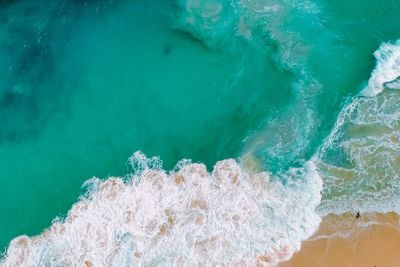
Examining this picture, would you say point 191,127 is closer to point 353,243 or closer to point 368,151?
point 368,151

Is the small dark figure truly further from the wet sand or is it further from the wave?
the wet sand

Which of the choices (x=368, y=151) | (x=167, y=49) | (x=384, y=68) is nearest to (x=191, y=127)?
(x=167, y=49)

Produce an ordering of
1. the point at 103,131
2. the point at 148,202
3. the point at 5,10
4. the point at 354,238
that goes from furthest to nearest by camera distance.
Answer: the point at 5,10, the point at 103,131, the point at 148,202, the point at 354,238

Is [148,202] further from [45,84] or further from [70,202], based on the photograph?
[45,84]

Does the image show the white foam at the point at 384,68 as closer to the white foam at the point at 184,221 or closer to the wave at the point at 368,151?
the wave at the point at 368,151

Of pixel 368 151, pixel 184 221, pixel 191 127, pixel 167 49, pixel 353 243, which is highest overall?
pixel 167 49

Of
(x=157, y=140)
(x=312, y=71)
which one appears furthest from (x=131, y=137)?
(x=312, y=71)
